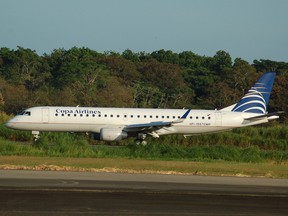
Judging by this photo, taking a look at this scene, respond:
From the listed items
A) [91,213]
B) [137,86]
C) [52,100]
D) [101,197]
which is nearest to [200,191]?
[101,197]

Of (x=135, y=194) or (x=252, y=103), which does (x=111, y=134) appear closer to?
(x=252, y=103)

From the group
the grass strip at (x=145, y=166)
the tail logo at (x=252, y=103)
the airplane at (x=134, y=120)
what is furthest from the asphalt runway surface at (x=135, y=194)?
the tail logo at (x=252, y=103)

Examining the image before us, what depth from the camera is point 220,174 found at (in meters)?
22.9

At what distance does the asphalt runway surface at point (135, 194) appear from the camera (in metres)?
13.9

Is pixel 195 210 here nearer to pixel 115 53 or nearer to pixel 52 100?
pixel 52 100

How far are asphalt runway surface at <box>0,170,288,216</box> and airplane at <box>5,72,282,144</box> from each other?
18023mm

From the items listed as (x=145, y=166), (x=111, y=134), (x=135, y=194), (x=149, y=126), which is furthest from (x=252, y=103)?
(x=135, y=194)

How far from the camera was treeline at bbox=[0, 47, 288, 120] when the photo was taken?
67875 millimetres

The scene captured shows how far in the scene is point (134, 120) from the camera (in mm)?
40812

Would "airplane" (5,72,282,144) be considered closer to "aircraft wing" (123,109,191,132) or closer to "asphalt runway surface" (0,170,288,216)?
"aircraft wing" (123,109,191,132)

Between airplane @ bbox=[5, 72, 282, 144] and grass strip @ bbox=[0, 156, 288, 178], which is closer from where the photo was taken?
grass strip @ bbox=[0, 156, 288, 178]

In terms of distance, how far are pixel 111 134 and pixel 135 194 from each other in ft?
73.4

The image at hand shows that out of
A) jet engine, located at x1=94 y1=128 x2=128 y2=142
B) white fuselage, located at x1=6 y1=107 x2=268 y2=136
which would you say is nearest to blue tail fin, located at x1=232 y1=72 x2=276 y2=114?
white fuselage, located at x1=6 y1=107 x2=268 y2=136

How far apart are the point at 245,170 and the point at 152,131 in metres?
16.4
